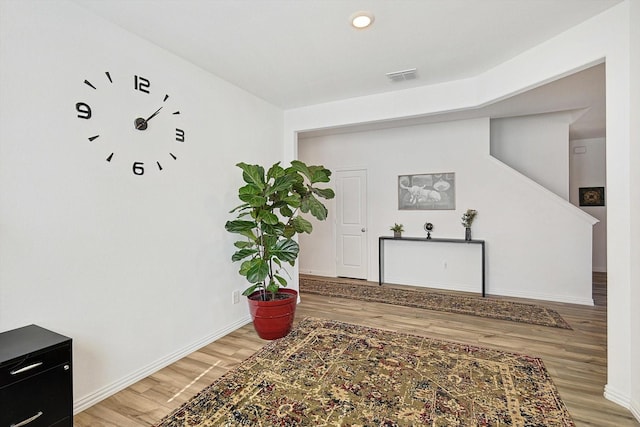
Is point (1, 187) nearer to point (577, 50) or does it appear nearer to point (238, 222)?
point (238, 222)

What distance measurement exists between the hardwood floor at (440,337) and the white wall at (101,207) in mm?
197

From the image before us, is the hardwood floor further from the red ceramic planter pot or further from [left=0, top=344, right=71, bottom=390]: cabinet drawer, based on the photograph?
[left=0, top=344, right=71, bottom=390]: cabinet drawer

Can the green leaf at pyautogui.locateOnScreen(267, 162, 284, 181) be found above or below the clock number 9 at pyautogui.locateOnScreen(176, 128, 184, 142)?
below

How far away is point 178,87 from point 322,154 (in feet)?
11.3

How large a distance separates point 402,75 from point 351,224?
3070mm

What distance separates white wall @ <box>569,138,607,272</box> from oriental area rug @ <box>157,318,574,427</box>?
5051mm

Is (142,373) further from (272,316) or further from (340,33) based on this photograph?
(340,33)

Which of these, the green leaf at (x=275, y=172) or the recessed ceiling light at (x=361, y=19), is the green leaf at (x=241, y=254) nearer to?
the green leaf at (x=275, y=172)

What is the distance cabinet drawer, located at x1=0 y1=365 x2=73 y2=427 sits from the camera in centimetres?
144

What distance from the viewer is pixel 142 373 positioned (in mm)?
2445

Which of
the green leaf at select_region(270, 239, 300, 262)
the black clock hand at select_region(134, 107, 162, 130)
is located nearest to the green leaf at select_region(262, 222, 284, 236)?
the green leaf at select_region(270, 239, 300, 262)

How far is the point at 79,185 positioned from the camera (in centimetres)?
205

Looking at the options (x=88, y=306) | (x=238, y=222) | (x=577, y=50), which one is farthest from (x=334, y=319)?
(x=577, y=50)

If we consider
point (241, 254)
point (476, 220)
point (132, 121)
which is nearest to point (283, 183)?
point (241, 254)
